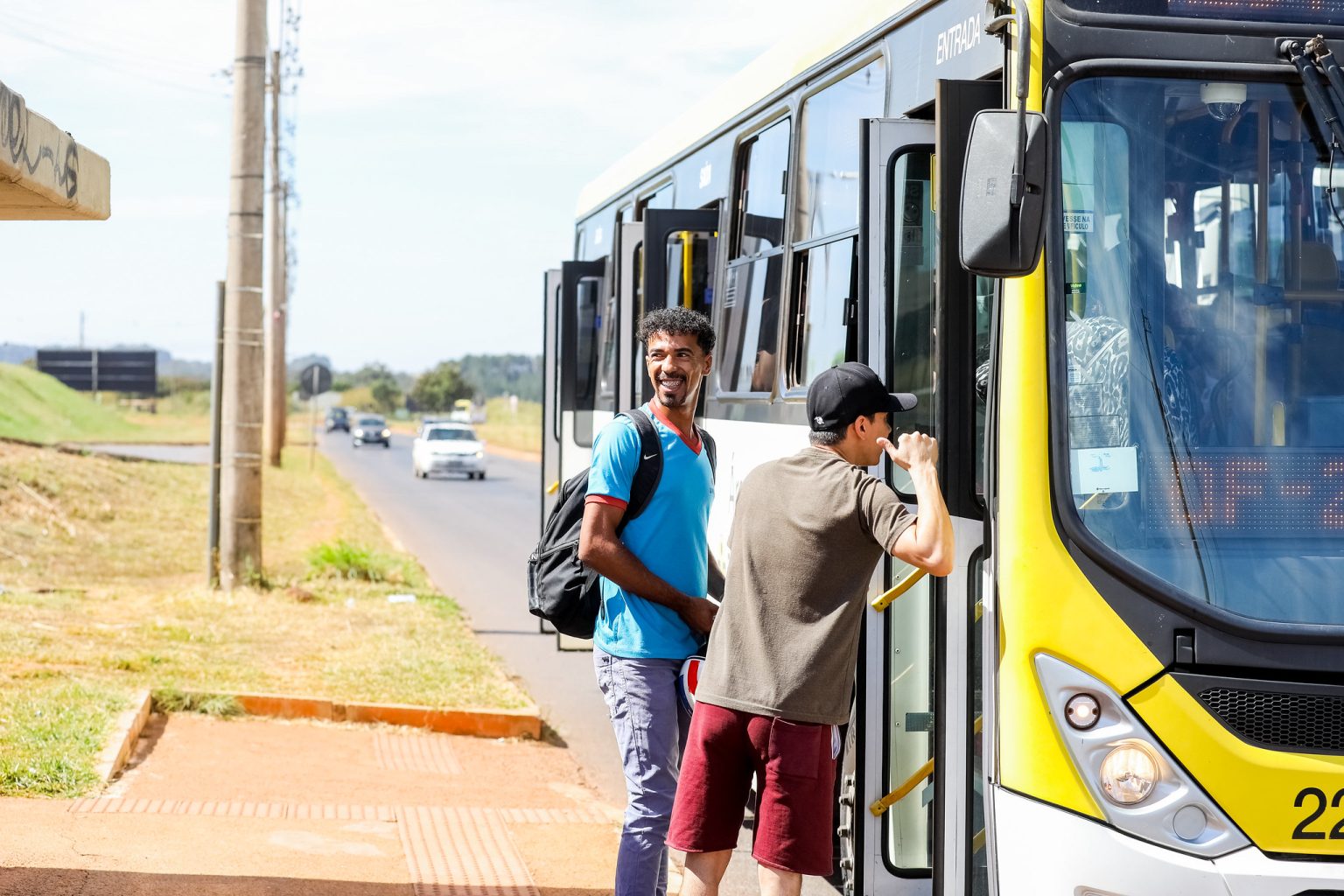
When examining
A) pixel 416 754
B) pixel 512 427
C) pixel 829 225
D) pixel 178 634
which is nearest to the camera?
pixel 829 225

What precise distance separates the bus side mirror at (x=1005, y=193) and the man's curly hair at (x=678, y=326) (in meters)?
1.23

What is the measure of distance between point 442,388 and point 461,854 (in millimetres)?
133301

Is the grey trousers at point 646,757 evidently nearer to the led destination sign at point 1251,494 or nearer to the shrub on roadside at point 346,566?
the led destination sign at point 1251,494

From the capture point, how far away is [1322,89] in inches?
157

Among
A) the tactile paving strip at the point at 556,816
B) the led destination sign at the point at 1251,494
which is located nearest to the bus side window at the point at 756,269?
the tactile paving strip at the point at 556,816

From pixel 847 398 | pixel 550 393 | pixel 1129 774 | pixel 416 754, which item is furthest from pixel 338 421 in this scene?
pixel 1129 774

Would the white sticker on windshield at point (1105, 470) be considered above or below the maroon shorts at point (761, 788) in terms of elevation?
above

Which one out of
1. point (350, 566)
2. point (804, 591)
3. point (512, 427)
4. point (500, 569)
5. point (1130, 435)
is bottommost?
point (500, 569)

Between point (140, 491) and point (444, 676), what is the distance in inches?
715

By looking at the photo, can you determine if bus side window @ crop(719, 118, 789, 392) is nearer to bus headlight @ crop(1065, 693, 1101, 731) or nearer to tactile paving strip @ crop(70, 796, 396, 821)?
tactile paving strip @ crop(70, 796, 396, 821)

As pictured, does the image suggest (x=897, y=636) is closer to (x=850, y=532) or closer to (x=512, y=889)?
(x=850, y=532)

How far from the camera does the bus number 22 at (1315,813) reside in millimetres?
3707

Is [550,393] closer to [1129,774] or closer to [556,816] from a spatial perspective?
[556,816]

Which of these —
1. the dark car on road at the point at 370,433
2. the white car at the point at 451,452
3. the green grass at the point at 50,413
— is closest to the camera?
the white car at the point at 451,452
